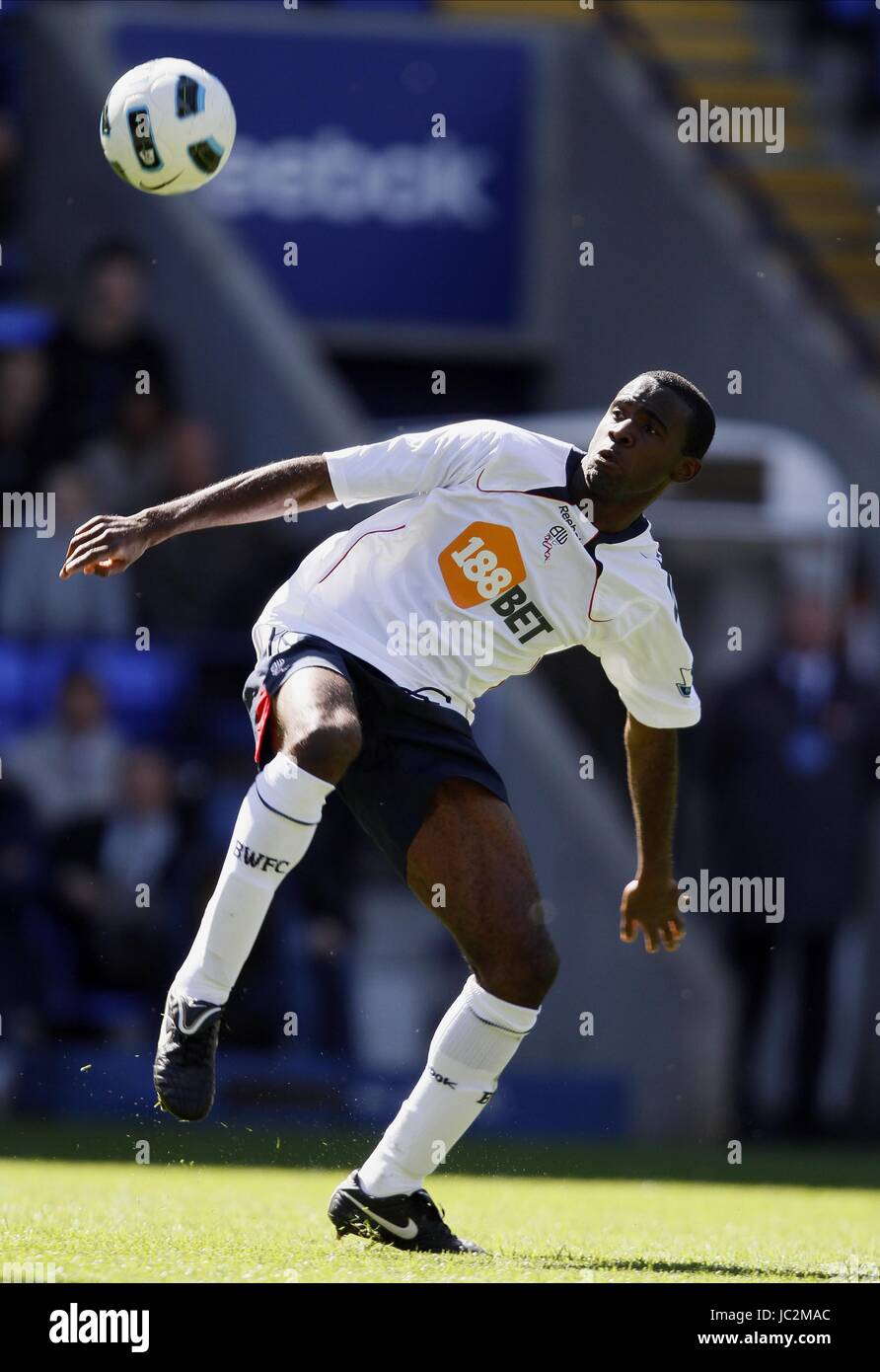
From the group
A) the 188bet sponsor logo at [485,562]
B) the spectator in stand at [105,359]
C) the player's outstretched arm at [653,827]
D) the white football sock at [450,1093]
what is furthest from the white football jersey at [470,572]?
the spectator in stand at [105,359]

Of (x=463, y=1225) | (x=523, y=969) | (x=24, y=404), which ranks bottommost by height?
(x=463, y=1225)

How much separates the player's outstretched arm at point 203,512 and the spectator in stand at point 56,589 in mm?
5502

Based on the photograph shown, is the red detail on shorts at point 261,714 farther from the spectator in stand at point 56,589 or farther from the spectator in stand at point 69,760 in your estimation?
the spectator in stand at point 56,589

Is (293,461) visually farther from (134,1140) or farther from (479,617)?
(134,1140)

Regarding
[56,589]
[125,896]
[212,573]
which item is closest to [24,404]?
[56,589]

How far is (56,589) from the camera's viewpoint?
438 inches

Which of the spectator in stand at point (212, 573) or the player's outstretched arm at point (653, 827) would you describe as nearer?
the player's outstretched arm at point (653, 827)

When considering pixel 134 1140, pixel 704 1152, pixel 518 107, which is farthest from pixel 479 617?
pixel 518 107

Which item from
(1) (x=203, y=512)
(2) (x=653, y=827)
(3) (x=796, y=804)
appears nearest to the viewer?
(1) (x=203, y=512)

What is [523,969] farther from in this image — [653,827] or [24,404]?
[24,404]

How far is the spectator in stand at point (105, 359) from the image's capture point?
1147 centimetres

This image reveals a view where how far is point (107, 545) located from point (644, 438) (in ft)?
4.76

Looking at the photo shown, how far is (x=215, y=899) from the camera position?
5.45 metres
